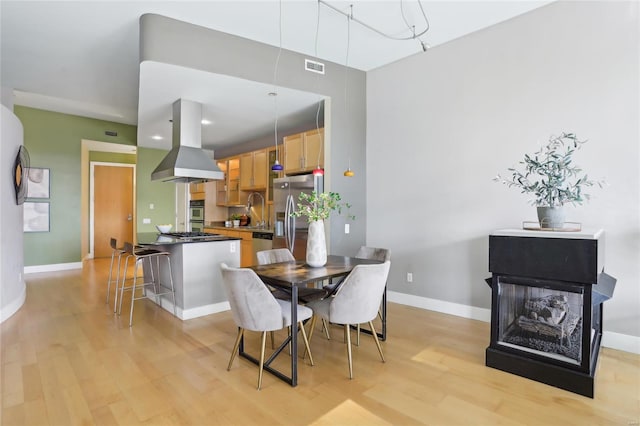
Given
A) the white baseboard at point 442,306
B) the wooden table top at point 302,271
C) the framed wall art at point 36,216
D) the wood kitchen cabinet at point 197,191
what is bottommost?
the white baseboard at point 442,306

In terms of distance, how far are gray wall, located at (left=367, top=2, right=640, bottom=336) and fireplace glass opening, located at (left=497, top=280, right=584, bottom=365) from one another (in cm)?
99

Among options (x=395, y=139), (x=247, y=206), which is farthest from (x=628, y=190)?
(x=247, y=206)

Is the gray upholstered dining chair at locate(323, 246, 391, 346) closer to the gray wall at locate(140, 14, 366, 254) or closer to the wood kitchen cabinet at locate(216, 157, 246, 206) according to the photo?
the gray wall at locate(140, 14, 366, 254)

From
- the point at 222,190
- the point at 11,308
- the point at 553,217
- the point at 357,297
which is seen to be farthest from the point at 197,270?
the point at 222,190

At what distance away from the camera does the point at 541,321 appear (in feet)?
8.29

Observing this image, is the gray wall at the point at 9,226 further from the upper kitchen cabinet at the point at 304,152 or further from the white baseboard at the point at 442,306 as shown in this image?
the white baseboard at the point at 442,306

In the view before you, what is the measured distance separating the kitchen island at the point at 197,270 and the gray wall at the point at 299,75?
144cm

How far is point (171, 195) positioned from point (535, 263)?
776cm

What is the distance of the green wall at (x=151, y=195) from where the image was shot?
7.70 metres

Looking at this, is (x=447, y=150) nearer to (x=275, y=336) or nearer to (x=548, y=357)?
(x=548, y=357)

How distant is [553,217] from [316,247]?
1832 millimetres

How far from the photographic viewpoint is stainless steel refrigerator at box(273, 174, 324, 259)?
15.6 feet

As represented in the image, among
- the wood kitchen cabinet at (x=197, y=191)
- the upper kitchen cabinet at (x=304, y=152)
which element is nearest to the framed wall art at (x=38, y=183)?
the wood kitchen cabinet at (x=197, y=191)

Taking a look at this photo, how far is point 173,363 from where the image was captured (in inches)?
108
